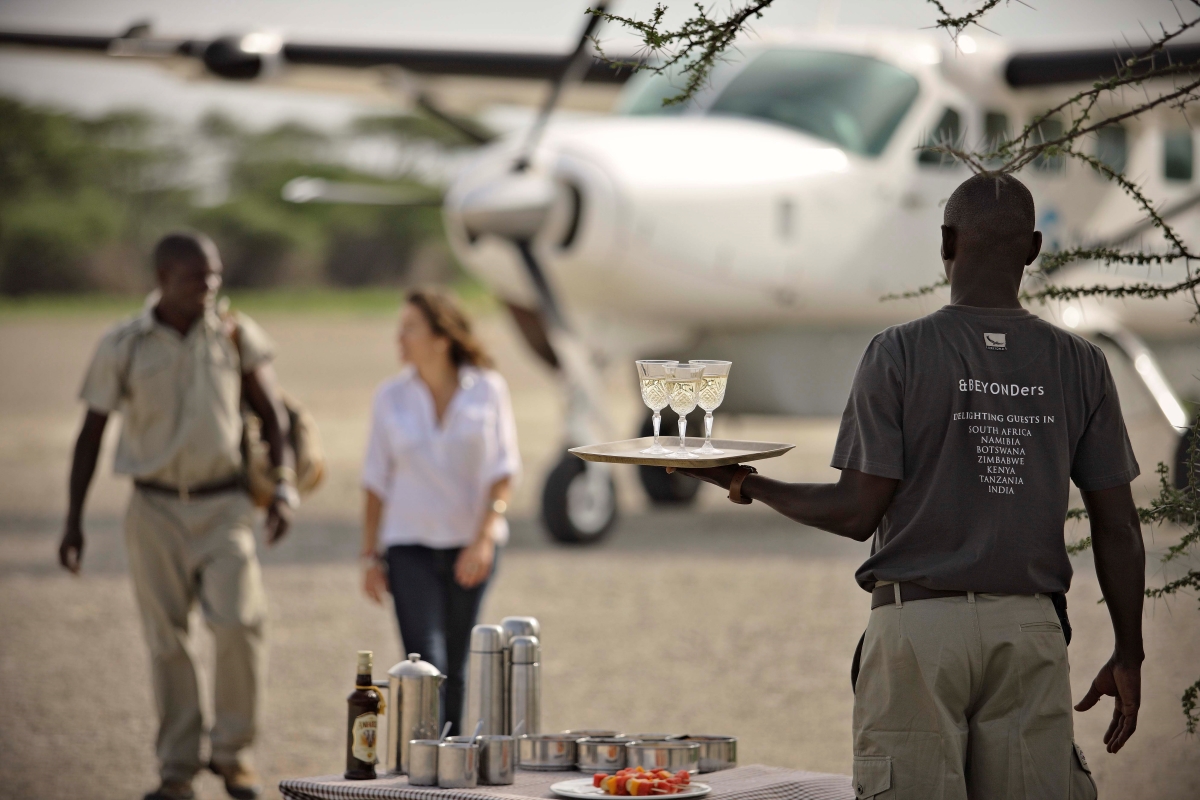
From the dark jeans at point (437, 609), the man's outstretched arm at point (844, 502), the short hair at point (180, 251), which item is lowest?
the dark jeans at point (437, 609)

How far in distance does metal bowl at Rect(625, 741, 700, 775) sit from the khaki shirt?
2.28 metres

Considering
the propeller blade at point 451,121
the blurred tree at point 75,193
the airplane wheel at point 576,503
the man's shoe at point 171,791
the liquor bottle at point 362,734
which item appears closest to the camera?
the liquor bottle at point 362,734

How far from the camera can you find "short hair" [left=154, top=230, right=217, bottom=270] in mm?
5168

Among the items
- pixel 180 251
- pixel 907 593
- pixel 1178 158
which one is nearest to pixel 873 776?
pixel 907 593

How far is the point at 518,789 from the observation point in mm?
3346

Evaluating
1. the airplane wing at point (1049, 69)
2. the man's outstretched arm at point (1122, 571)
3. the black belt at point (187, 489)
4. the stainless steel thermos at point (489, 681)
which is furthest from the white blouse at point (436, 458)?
the airplane wing at point (1049, 69)

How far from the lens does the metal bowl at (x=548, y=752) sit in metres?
3.62

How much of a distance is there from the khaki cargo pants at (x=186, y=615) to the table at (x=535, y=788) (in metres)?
1.62

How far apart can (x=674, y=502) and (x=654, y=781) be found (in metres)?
11.1

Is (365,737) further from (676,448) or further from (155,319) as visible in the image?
(155,319)

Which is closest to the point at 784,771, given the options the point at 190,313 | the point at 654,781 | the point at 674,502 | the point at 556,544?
the point at 654,781

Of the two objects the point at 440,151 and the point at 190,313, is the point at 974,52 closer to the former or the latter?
the point at 190,313

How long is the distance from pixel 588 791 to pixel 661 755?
26 centimetres

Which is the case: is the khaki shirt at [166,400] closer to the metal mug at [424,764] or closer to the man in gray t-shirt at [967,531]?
the metal mug at [424,764]
